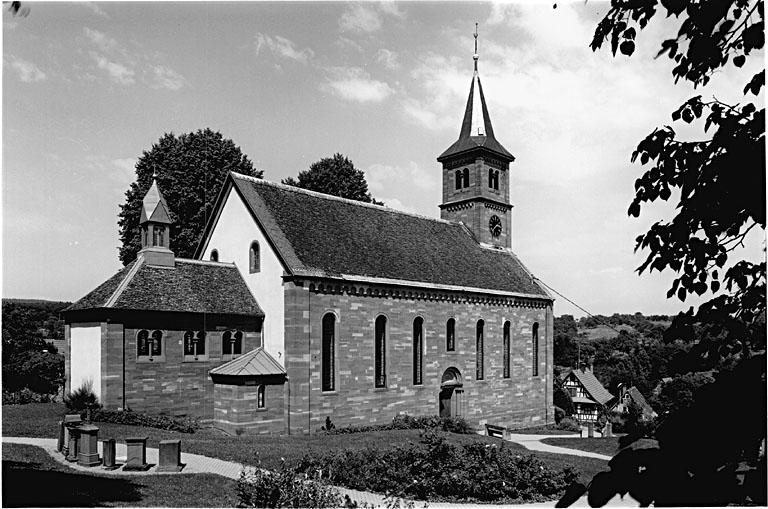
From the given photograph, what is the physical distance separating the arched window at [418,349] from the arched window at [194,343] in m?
12.0

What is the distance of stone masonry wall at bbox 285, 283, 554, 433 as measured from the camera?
30859 millimetres

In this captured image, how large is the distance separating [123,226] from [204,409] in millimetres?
22004

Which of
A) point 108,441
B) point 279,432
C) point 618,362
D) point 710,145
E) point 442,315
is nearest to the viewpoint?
point 710,145

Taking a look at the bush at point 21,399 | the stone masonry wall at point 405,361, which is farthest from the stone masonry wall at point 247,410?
the bush at point 21,399

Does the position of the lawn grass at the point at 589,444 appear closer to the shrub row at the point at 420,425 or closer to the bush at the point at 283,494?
the shrub row at the point at 420,425

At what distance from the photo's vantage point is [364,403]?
33344mm

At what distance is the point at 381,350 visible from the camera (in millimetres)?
35000

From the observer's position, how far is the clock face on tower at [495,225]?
47.2 meters

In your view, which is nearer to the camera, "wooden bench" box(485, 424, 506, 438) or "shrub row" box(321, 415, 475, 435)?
"shrub row" box(321, 415, 475, 435)

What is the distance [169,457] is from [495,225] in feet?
109

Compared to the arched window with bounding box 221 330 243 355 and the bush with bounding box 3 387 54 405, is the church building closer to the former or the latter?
the arched window with bounding box 221 330 243 355

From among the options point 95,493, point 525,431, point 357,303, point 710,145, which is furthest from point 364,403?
point 710,145

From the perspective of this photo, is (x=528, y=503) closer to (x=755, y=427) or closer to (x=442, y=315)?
(x=755, y=427)

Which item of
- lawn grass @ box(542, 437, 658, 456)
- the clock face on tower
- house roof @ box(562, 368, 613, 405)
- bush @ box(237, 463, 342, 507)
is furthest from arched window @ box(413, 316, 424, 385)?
house roof @ box(562, 368, 613, 405)
